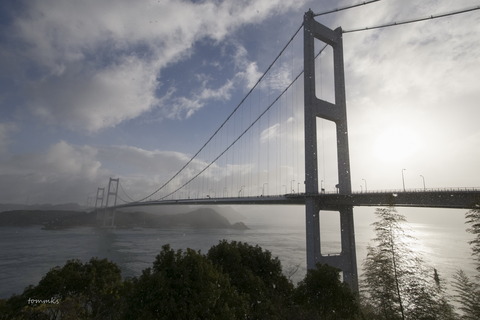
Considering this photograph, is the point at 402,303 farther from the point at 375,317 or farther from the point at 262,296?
the point at 262,296

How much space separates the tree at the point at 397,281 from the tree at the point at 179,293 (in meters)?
9.69

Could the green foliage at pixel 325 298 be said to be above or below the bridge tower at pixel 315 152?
below

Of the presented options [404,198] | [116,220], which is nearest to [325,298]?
[404,198]

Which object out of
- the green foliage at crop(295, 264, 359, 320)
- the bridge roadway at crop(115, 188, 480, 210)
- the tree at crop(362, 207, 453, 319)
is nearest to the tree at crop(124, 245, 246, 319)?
the green foliage at crop(295, 264, 359, 320)

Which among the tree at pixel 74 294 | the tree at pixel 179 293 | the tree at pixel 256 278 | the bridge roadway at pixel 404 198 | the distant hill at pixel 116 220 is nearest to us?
the tree at pixel 179 293

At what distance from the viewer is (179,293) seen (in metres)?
8.94

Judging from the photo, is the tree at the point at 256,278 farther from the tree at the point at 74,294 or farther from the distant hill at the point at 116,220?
the distant hill at the point at 116,220

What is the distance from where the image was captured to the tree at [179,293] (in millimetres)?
8555

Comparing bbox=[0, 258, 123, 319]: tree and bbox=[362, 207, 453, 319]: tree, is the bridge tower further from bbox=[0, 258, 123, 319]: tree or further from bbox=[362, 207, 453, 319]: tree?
bbox=[0, 258, 123, 319]: tree

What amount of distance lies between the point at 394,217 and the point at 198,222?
165524 millimetres

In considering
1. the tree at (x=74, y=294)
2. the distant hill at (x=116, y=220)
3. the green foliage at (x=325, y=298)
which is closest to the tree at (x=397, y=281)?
the green foliage at (x=325, y=298)

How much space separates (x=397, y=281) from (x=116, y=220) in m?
164

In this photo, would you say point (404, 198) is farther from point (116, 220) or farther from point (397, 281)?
point (116, 220)

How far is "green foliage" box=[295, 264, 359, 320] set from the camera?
1284cm
